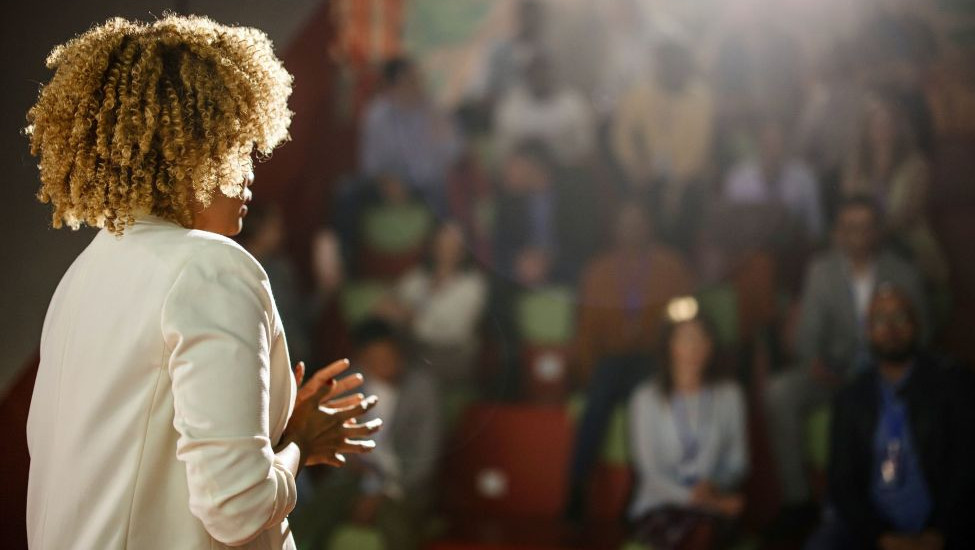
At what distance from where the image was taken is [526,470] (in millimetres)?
5578

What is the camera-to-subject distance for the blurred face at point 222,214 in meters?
1.37

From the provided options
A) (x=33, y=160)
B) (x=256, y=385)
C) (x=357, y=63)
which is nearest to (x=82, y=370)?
(x=256, y=385)

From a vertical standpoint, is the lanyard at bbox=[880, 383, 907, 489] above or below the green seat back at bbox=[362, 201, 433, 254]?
below

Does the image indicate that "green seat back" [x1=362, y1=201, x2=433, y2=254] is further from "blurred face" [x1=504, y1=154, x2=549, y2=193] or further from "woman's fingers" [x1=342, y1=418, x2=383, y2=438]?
"woman's fingers" [x1=342, y1=418, x2=383, y2=438]

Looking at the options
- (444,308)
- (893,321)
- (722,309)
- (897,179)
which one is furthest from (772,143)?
(444,308)

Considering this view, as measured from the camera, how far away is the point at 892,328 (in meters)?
5.34

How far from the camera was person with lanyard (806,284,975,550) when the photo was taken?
16.6 feet

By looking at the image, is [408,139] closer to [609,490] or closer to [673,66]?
[673,66]

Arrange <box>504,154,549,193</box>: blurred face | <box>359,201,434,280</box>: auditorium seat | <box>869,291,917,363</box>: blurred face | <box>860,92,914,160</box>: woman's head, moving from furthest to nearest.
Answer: <box>504,154,549,193</box>: blurred face, <box>359,201,434,280</box>: auditorium seat, <box>860,92,914,160</box>: woman's head, <box>869,291,917,363</box>: blurred face

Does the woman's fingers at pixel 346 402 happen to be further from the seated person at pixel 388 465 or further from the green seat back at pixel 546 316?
the green seat back at pixel 546 316

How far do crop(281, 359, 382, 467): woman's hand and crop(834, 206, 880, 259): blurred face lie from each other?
4.55 m

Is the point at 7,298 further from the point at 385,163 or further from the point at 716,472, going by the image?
the point at 716,472

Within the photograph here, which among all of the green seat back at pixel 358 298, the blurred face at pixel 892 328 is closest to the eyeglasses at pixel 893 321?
the blurred face at pixel 892 328

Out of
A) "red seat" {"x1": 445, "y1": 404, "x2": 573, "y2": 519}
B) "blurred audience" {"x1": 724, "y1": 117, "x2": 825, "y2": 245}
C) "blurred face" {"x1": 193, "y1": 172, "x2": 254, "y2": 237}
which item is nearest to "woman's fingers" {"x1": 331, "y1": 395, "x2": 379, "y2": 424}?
"blurred face" {"x1": 193, "y1": 172, "x2": 254, "y2": 237}
